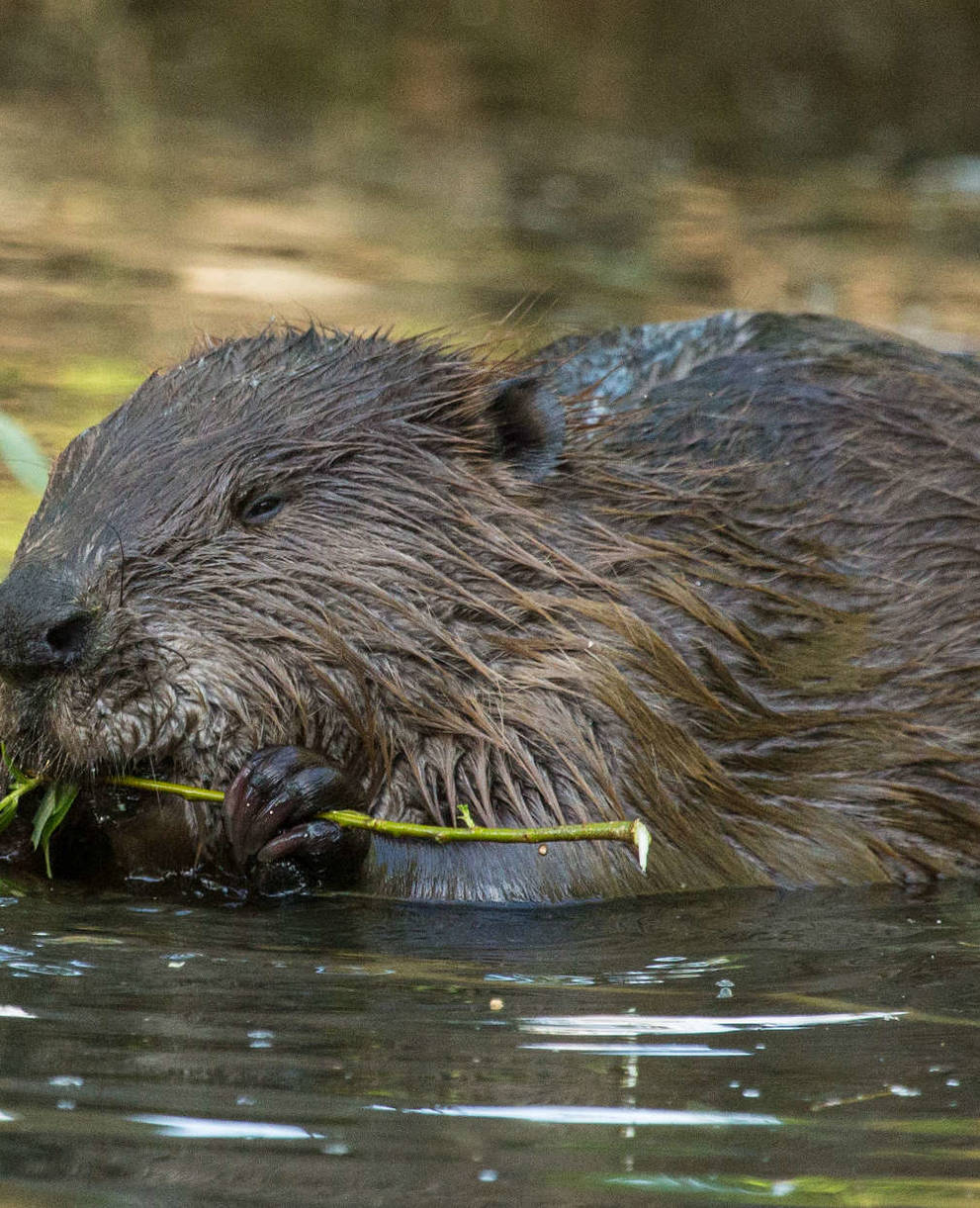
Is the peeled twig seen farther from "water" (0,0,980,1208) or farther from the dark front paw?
"water" (0,0,980,1208)

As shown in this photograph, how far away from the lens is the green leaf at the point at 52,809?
3.42 metres

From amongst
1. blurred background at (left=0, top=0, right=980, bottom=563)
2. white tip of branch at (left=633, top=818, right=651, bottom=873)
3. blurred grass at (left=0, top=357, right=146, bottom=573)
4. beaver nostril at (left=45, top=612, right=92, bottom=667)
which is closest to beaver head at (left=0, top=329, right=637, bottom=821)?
beaver nostril at (left=45, top=612, right=92, bottom=667)

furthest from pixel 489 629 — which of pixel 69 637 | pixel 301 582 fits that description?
pixel 69 637

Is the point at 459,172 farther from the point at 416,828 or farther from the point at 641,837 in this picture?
the point at 641,837

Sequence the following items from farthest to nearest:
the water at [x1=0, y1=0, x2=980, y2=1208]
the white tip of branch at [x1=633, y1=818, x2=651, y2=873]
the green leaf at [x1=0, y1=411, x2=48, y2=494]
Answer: the green leaf at [x1=0, y1=411, x2=48, y2=494] → the white tip of branch at [x1=633, y1=818, x2=651, y2=873] → the water at [x1=0, y1=0, x2=980, y2=1208]

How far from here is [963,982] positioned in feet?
10.3

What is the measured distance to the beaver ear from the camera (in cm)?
373

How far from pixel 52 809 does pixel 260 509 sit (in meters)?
0.60

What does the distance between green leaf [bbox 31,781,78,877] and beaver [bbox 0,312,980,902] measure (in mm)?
82

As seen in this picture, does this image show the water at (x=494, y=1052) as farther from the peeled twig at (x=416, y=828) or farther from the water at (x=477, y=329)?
the peeled twig at (x=416, y=828)

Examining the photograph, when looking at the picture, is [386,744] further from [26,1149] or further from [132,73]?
[132,73]

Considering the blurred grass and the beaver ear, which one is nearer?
the beaver ear

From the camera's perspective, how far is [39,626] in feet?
10.4

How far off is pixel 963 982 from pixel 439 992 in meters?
0.80
